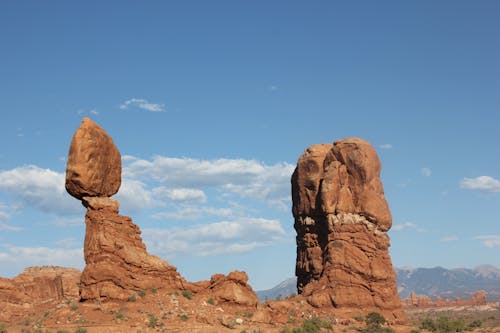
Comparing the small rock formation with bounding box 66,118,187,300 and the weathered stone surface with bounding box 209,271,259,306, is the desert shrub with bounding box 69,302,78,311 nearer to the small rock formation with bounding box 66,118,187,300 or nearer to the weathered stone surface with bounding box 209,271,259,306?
the small rock formation with bounding box 66,118,187,300

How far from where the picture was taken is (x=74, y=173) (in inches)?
1422

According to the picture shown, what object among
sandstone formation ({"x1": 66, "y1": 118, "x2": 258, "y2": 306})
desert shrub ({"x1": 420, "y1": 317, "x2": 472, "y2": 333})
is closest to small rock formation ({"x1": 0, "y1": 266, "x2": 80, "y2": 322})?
sandstone formation ({"x1": 66, "y1": 118, "x2": 258, "y2": 306})

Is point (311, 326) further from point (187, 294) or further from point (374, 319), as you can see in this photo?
point (187, 294)

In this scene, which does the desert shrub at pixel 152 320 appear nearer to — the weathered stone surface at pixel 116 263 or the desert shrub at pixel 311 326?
the weathered stone surface at pixel 116 263

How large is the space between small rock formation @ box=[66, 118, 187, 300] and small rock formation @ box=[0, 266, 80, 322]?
676cm

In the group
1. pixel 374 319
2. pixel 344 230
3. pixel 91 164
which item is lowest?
pixel 374 319

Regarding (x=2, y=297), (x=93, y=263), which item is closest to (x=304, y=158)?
(x=93, y=263)

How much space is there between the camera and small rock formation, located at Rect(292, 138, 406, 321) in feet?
143

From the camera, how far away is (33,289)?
4556 centimetres

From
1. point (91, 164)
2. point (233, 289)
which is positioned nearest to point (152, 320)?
point (233, 289)

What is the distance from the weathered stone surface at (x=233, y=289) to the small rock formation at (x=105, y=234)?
2665mm

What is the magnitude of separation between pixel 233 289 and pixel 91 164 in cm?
1259

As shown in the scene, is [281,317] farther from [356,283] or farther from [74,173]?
[74,173]

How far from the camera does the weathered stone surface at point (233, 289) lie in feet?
129
